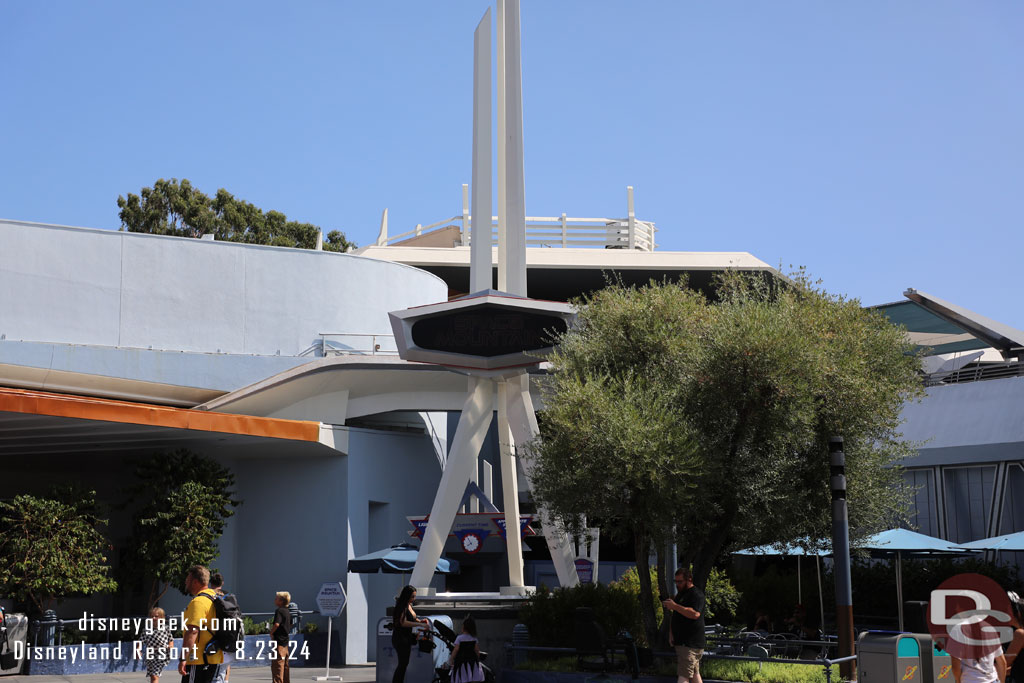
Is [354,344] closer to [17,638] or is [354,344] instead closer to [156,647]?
[17,638]

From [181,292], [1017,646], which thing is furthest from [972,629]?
[181,292]

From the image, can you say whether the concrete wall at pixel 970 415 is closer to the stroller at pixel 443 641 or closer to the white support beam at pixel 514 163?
the white support beam at pixel 514 163

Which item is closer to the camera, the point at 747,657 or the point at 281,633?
the point at 747,657

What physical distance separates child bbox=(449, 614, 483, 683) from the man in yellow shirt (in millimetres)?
3831

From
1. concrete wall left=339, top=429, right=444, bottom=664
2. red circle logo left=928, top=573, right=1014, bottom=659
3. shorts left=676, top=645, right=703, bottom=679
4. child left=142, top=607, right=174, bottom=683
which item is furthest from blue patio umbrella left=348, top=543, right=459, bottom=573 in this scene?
red circle logo left=928, top=573, right=1014, bottom=659

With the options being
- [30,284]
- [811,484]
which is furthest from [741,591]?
[30,284]

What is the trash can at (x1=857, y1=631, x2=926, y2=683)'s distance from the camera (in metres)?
11.1

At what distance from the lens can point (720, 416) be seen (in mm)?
15664

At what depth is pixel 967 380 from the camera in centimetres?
2536

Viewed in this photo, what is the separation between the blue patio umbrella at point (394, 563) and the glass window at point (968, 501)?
10589 millimetres

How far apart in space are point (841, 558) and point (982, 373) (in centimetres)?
1322

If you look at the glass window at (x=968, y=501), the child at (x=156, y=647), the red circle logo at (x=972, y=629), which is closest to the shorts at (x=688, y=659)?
the red circle logo at (x=972, y=629)

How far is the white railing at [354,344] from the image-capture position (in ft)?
90.6

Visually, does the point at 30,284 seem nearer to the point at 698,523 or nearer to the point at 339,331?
the point at 339,331
